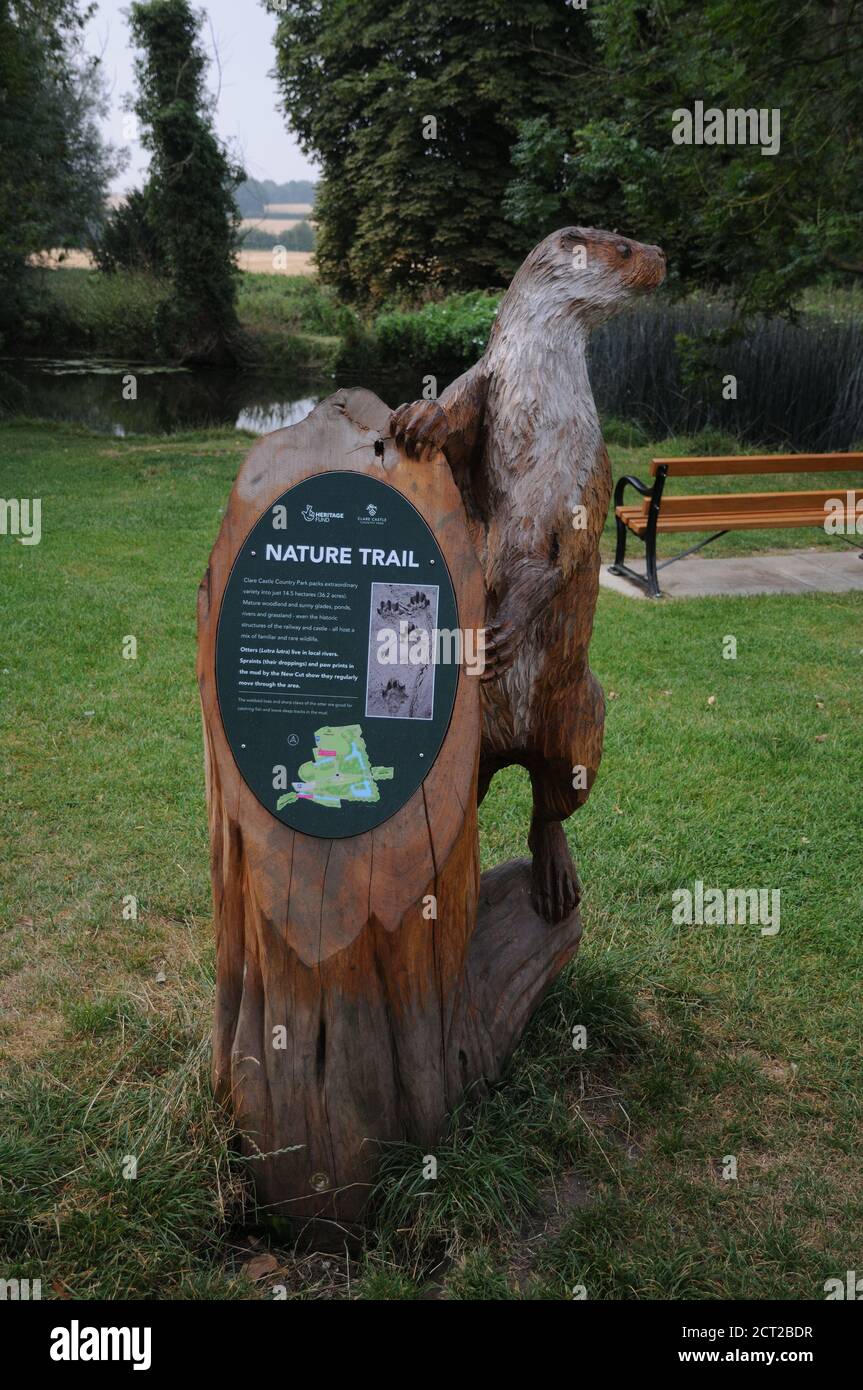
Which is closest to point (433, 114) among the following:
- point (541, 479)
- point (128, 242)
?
point (128, 242)

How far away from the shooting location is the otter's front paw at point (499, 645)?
8.64ft

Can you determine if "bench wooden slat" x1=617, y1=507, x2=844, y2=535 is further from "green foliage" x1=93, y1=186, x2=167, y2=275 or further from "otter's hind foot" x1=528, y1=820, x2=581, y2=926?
"green foliage" x1=93, y1=186, x2=167, y2=275

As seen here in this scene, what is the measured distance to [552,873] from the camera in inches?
130

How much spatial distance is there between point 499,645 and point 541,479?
0.44m

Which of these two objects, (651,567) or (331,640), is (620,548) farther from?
(331,640)

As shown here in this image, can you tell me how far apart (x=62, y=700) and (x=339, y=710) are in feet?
12.9

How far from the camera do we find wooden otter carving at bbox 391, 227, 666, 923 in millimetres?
2729

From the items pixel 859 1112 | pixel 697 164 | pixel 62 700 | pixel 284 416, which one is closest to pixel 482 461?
pixel 859 1112

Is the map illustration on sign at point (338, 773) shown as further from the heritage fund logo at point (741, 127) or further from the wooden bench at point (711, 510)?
the heritage fund logo at point (741, 127)

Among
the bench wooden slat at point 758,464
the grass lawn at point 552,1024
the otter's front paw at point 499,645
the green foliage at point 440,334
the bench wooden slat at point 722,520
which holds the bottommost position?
the grass lawn at point 552,1024

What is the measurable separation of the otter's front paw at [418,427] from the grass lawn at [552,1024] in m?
1.68

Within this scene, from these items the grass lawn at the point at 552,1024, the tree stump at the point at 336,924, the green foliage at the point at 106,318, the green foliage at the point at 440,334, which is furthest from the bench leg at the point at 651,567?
the green foliage at the point at 106,318

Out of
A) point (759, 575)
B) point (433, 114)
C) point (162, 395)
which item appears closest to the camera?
point (759, 575)

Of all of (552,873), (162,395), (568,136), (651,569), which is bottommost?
(552,873)
